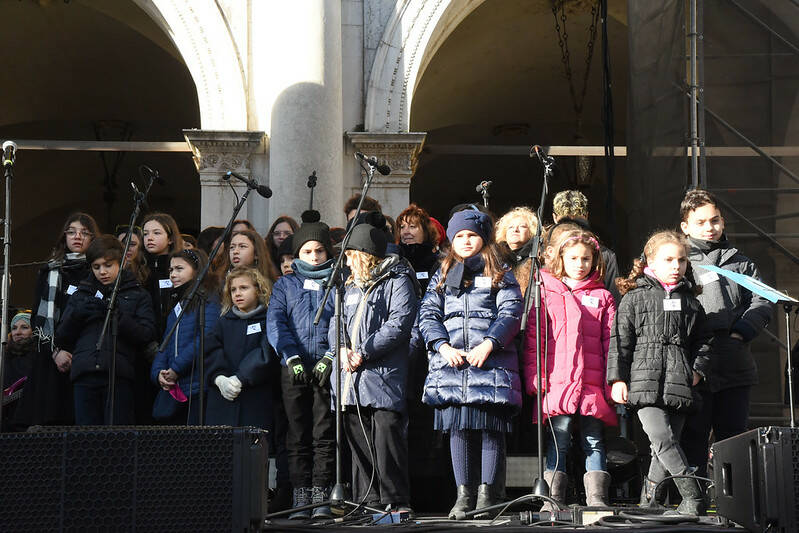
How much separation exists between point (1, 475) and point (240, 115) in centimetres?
653

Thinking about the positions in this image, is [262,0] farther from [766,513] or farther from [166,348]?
[766,513]

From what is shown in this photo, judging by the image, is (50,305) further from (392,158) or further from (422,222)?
(392,158)

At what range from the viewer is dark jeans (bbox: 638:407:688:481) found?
647 centimetres

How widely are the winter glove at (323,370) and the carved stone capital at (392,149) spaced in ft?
13.2

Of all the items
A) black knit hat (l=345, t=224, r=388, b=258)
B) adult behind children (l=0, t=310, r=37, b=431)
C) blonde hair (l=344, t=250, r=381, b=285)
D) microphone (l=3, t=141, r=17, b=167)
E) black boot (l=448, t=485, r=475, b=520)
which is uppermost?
microphone (l=3, t=141, r=17, b=167)

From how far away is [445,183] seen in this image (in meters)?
18.3

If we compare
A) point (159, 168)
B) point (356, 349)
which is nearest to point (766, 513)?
point (356, 349)

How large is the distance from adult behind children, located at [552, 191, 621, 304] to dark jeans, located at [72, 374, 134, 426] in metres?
2.93

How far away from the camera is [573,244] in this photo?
7.02 meters

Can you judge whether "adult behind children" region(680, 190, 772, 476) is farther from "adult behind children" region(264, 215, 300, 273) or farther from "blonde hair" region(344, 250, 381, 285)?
"adult behind children" region(264, 215, 300, 273)

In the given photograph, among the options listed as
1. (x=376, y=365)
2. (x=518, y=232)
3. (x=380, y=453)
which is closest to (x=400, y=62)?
(x=518, y=232)

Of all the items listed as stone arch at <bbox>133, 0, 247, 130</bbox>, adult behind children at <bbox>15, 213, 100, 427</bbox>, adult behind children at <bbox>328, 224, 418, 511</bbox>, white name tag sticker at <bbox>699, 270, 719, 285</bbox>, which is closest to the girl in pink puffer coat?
white name tag sticker at <bbox>699, 270, 719, 285</bbox>

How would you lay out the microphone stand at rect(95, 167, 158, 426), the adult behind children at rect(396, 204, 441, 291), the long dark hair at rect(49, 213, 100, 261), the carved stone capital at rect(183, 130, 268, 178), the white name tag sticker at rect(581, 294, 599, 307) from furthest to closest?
the carved stone capital at rect(183, 130, 268, 178) < the long dark hair at rect(49, 213, 100, 261) < the adult behind children at rect(396, 204, 441, 291) < the microphone stand at rect(95, 167, 158, 426) < the white name tag sticker at rect(581, 294, 599, 307)

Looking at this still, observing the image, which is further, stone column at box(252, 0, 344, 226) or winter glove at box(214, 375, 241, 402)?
stone column at box(252, 0, 344, 226)
